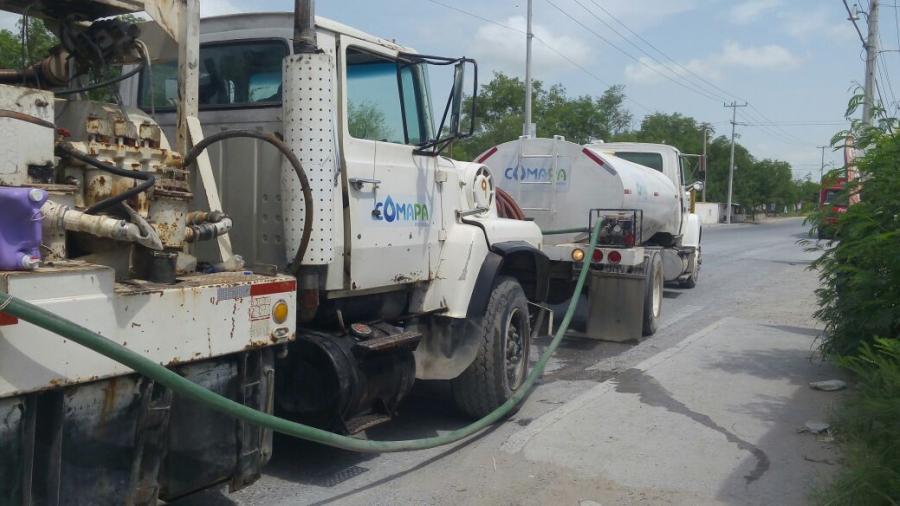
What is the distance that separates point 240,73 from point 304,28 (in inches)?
30.1

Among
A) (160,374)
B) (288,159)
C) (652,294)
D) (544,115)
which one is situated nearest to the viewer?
(160,374)

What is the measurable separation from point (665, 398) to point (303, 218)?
393cm

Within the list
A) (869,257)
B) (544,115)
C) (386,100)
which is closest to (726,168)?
(544,115)

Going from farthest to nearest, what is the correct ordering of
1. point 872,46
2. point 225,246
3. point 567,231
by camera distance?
point 872,46, point 567,231, point 225,246

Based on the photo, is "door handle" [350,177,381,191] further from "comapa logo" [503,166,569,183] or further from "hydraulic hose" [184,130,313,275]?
"comapa logo" [503,166,569,183]

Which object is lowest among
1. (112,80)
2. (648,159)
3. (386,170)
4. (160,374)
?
(160,374)

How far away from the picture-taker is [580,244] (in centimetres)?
994

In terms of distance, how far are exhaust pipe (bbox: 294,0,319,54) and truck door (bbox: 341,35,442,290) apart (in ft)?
1.37

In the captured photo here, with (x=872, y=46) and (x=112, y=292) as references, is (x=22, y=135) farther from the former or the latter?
(x=872, y=46)

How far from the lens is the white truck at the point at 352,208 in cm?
450

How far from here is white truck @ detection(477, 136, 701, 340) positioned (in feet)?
31.5

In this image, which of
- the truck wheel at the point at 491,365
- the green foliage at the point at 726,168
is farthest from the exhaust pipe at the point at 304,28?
the green foliage at the point at 726,168

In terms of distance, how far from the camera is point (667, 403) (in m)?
6.79

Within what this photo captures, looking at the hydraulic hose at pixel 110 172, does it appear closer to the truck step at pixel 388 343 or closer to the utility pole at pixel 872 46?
the truck step at pixel 388 343
